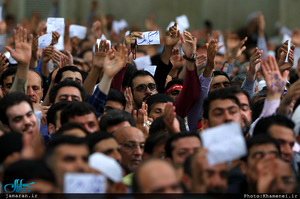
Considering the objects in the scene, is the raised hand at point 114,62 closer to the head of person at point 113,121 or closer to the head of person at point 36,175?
the head of person at point 113,121

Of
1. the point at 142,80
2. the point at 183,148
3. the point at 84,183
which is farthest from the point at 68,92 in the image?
the point at 84,183

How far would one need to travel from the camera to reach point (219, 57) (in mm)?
10328

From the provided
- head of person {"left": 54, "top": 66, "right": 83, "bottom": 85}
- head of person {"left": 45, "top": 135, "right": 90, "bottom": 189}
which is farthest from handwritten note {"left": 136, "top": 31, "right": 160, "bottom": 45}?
head of person {"left": 45, "top": 135, "right": 90, "bottom": 189}

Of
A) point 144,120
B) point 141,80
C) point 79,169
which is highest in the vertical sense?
point 141,80

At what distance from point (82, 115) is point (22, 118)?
52 cm

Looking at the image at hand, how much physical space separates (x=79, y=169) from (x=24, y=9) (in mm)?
14635

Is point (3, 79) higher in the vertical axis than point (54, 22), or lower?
lower

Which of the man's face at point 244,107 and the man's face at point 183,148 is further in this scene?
the man's face at point 244,107

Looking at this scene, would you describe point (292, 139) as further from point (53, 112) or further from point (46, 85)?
point (46, 85)

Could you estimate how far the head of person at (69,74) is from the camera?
773cm

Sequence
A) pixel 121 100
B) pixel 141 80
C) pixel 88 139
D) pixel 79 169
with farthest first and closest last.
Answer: pixel 141 80, pixel 121 100, pixel 88 139, pixel 79 169

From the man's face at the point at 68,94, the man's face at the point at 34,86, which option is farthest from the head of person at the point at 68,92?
the man's face at the point at 34,86

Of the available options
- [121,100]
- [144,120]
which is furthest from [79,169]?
[121,100]

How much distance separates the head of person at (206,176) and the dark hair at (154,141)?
1.13 metres
